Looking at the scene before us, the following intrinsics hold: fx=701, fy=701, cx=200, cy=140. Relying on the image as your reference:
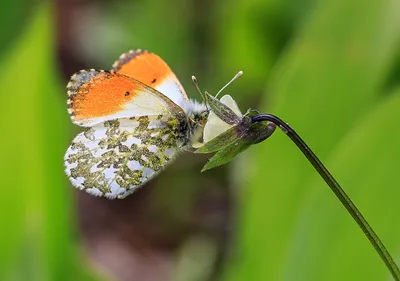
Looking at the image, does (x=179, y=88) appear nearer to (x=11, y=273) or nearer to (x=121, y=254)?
(x=11, y=273)

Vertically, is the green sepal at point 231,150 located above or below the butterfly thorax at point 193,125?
below

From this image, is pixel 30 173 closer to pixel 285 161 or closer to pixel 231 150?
pixel 285 161

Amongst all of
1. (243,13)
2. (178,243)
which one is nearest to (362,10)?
(243,13)

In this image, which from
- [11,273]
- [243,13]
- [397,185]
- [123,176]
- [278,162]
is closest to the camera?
[123,176]

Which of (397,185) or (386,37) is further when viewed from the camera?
(386,37)

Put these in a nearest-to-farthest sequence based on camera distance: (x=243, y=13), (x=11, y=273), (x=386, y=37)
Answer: (x=11, y=273) < (x=386, y=37) < (x=243, y=13)

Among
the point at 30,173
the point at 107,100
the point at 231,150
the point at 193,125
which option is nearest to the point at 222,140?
the point at 231,150

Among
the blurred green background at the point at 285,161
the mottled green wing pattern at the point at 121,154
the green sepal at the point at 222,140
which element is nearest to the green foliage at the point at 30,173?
the blurred green background at the point at 285,161

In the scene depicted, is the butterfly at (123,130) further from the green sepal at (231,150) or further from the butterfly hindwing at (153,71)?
the green sepal at (231,150)

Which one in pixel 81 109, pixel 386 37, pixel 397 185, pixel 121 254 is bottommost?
pixel 121 254
